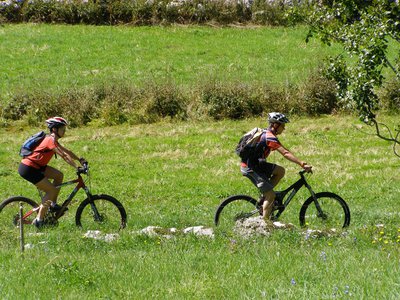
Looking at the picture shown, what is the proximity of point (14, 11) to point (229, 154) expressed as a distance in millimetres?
21394

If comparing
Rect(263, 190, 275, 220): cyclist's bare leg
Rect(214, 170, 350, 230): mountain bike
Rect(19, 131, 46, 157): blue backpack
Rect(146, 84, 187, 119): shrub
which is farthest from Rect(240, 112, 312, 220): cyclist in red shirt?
Rect(146, 84, 187, 119): shrub

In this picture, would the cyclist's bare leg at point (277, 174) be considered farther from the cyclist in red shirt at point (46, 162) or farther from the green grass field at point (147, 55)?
the green grass field at point (147, 55)

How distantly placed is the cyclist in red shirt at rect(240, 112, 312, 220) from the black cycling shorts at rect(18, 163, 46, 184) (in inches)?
128

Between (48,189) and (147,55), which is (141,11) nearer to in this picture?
(147,55)

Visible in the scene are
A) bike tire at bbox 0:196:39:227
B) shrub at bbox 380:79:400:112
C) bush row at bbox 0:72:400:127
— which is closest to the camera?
bike tire at bbox 0:196:39:227

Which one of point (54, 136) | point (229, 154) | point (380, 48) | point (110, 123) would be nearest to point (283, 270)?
point (380, 48)

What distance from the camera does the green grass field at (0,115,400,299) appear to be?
6746 mm

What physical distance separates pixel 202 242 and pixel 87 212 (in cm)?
274

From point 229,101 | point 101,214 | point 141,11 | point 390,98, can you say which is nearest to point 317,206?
point 101,214

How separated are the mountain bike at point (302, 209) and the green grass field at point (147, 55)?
13.1 m

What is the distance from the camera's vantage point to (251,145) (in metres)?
10.4

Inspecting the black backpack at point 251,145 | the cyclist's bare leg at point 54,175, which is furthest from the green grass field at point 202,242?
the black backpack at point 251,145

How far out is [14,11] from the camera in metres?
35.9

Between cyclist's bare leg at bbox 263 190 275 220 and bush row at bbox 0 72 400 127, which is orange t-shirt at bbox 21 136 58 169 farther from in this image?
bush row at bbox 0 72 400 127
